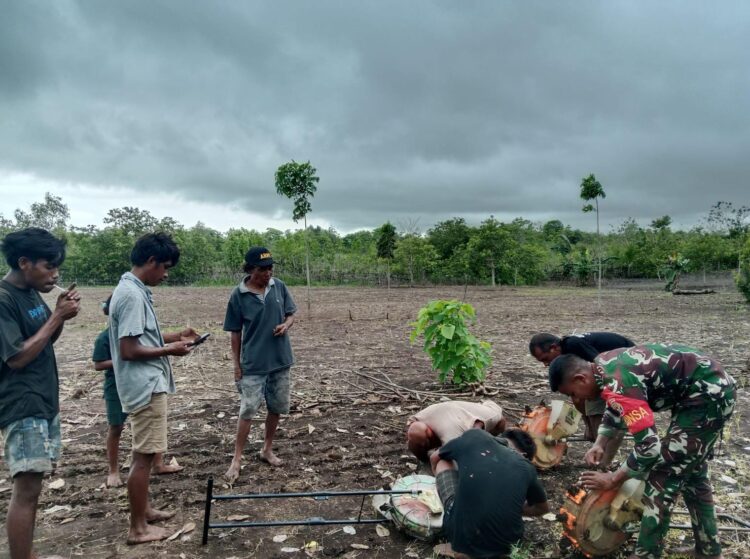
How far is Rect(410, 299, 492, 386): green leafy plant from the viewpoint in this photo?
698 cm

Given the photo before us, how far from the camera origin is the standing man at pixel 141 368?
10.5 ft

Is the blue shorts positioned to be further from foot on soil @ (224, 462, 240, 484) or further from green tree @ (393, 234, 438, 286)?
green tree @ (393, 234, 438, 286)

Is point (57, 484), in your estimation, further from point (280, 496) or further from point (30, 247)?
point (30, 247)

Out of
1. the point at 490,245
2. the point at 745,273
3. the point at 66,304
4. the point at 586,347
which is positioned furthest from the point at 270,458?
the point at 490,245

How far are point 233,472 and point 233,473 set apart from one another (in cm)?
1

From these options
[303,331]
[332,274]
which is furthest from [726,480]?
[332,274]

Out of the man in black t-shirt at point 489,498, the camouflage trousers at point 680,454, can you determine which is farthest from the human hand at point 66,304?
the camouflage trousers at point 680,454

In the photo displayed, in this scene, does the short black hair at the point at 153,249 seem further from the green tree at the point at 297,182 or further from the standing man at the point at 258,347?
the green tree at the point at 297,182

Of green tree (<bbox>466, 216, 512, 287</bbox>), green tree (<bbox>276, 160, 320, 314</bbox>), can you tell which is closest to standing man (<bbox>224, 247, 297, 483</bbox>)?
green tree (<bbox>276, 160, 320, 314</bbox>)

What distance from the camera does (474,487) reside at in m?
2.77

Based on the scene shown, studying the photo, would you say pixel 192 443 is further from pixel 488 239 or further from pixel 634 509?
pixel 488 239

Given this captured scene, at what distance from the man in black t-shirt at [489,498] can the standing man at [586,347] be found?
1887 millimetres

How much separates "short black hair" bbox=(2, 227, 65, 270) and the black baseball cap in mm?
1679

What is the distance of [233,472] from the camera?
428cm
